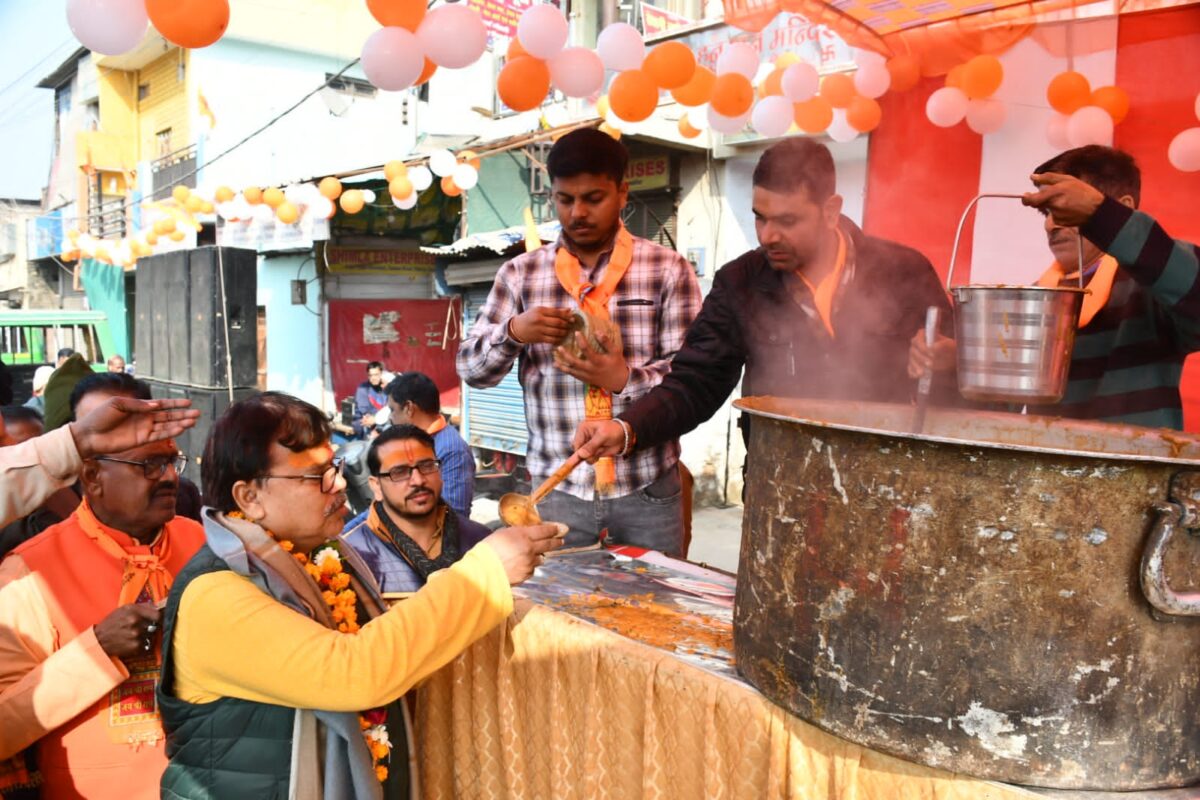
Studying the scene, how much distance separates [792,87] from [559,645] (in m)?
4.05

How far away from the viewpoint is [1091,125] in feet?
13.7

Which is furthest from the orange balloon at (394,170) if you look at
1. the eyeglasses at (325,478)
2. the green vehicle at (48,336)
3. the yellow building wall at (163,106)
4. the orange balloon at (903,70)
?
the yellow building wall at (163,106)

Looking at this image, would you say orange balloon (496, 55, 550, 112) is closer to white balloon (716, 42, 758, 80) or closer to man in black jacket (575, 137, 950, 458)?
white balloon (716, 42, 758, 80)

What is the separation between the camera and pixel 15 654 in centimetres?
191

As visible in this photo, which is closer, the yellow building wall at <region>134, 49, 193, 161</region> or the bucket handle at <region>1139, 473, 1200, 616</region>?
the bucket handle at <region>1139, 473, 1200, 616</region>

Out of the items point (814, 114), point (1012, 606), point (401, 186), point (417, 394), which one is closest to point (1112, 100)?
point (814, 114)

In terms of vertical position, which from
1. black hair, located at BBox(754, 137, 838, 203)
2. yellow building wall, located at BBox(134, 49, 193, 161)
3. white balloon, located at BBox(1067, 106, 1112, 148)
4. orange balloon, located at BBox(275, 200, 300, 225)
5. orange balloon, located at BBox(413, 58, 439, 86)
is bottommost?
black hair, located at BBox(754, 137, 838, 203)

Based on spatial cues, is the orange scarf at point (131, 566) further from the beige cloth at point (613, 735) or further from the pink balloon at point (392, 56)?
the pink balloon at point (392, 56)

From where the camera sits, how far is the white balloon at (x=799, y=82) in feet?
15.9

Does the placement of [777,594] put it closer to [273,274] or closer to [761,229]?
[761,229]

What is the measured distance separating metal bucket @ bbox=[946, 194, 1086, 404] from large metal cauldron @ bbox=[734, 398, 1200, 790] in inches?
20.7

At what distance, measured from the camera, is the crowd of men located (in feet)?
5.16

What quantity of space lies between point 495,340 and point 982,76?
3421 mm

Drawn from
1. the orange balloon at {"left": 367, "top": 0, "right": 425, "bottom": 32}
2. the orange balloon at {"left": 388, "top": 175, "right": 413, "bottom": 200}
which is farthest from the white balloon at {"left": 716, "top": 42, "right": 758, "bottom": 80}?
the orange balloon at {"left": 388, "top": 175, "right": 413, "bottom": 200}
